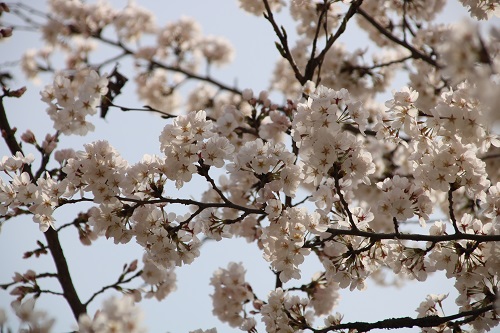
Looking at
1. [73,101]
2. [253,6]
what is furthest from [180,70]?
[73,101]

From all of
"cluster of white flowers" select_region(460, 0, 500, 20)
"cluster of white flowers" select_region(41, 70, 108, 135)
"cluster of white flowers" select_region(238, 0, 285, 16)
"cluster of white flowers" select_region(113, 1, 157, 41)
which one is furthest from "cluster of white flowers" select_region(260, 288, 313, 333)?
"cluster of white flowers" select_region(113, 1, 157, 41)

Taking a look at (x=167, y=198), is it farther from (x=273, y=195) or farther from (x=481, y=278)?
(x=481, y=278)

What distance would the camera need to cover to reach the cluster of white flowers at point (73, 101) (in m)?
4.22

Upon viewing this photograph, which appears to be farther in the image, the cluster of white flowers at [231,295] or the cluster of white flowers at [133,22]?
the cluster of white flowers at [133,22]

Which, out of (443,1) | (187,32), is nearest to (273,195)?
(443,1)

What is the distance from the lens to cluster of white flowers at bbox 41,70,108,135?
166 inches

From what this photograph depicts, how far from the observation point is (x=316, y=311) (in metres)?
4.75

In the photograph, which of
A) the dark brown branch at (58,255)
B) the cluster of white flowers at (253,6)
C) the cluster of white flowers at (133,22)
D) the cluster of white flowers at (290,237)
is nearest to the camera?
the cluster of white flowers at (290,237)

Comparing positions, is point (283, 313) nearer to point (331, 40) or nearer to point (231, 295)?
point (231, 295)

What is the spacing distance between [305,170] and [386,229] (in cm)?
393

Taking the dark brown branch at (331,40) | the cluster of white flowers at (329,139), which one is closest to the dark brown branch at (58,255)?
the cluster of white flowers at (329,139)

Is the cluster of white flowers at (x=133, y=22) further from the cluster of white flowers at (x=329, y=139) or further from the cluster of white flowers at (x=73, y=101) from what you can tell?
the cluster of white flowers at (x=329, y=139)

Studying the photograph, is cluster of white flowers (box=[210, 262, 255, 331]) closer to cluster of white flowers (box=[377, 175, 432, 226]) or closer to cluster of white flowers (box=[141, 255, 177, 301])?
cluster of white flowers (box=[141, 255, 177, 301])

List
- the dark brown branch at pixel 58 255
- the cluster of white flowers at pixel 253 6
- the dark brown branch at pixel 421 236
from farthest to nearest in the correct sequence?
the cluster of white flowers at pixel 253 6 → the dark brown branch at pixel 58 255 → the dark brown branch at pixel 421 236
